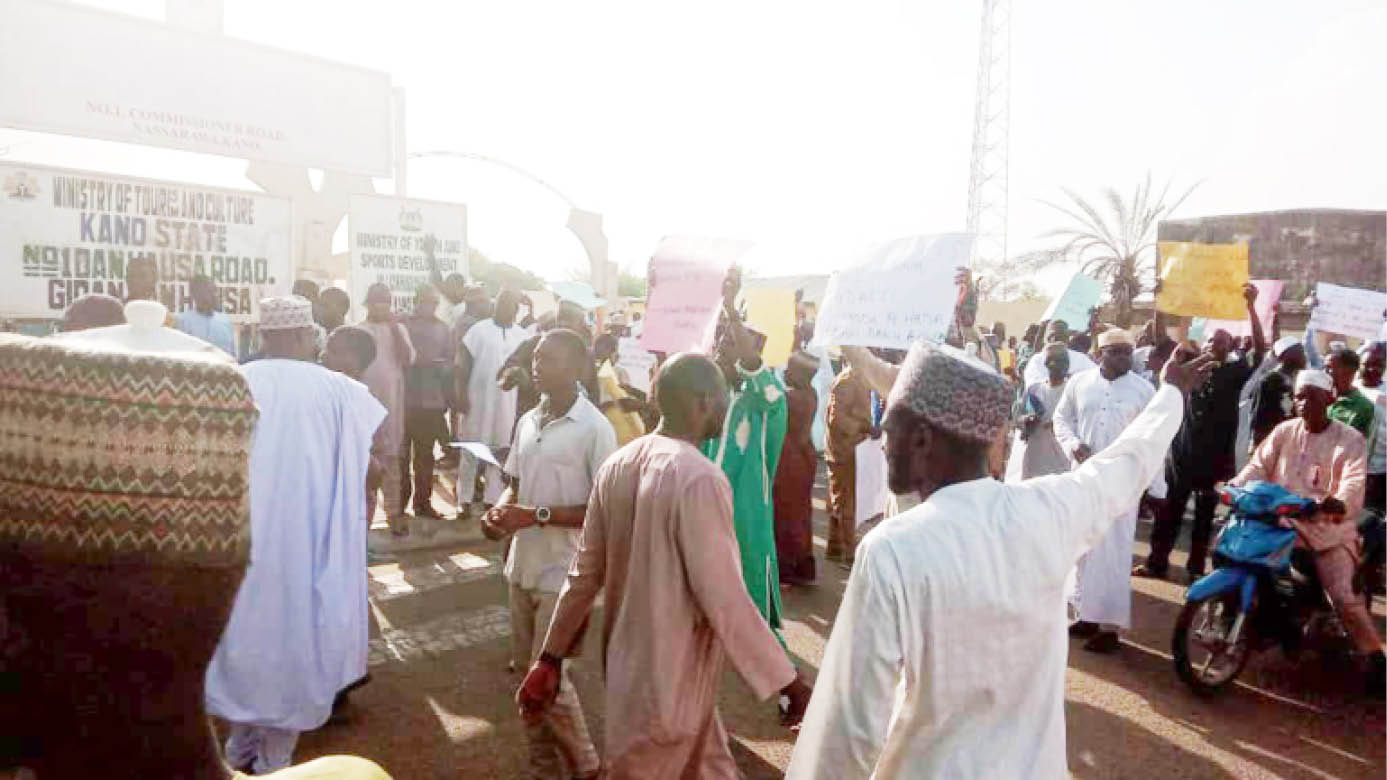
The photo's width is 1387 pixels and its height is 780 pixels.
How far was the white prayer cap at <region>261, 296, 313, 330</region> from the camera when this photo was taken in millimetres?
3875

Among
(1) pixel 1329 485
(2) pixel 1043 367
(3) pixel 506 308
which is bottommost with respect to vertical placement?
(1) pixel 1329 485

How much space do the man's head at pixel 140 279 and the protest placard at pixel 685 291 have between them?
140 inches

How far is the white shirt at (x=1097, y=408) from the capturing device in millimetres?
5969

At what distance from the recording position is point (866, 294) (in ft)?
14.5

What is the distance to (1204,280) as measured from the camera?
642cm

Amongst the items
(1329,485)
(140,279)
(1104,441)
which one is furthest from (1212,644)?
(140,279)

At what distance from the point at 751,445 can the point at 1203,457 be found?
4358 mm

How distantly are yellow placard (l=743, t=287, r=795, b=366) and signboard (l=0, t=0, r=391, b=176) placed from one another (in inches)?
325

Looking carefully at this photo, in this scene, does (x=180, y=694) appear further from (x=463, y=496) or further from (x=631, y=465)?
(x=463, y=496)

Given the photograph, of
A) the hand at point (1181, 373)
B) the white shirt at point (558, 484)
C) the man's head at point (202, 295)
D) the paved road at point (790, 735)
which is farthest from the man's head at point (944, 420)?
the man's head at point (202, 295)

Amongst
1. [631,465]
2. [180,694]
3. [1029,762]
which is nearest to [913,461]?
[1029,762]

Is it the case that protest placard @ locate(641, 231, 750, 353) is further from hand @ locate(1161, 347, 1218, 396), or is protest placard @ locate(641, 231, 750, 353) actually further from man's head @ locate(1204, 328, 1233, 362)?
man's head @ locate(1204, 328, 1233, 362)

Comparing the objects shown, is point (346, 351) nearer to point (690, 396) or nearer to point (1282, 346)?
point (690, 396)

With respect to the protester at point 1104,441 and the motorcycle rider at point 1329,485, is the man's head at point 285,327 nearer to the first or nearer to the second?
the protester at point 1104,441
